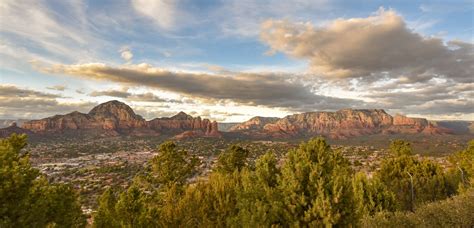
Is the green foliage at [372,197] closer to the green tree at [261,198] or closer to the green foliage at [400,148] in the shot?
the green tree at [261,198]

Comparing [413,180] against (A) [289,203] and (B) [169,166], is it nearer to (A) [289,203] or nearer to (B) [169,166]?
(A) [289,203]

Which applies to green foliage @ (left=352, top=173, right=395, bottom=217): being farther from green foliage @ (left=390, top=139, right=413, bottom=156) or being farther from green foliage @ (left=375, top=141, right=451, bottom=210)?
green foliage @ (left=390, top=139, right=413, bottom=156)

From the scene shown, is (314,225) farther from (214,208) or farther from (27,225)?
(27,225)

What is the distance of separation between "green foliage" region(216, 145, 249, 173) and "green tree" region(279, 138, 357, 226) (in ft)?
77.2

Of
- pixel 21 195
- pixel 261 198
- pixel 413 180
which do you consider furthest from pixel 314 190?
pixel 413 180

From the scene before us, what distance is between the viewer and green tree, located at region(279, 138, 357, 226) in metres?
21.5

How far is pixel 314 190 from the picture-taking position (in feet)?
74.3

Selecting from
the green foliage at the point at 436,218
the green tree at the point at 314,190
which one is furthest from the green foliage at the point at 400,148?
the green tree at the point at 314,190

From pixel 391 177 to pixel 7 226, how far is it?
47657 millimetres

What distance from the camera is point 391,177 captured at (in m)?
47.1

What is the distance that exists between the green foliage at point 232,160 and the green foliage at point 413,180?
67.7 ft

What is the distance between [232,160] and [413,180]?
27.3 m

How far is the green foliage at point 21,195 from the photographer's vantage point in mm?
16547

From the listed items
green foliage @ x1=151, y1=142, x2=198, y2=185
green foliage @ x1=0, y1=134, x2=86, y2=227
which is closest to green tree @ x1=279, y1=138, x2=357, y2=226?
green foliage @ x1=0, y1=134, x2=86, y2=227
